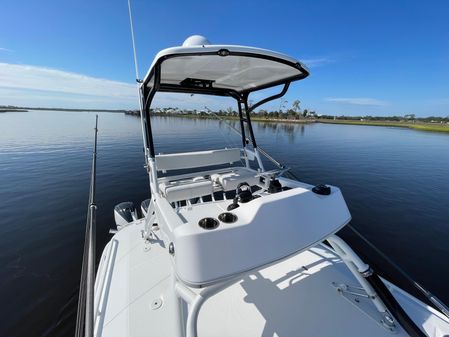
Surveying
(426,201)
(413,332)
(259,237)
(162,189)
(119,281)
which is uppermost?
(259,237)

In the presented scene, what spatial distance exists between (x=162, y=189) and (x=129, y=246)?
1350mm

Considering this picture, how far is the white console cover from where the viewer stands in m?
1.37

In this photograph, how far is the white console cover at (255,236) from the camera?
1374 mm

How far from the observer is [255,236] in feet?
5.01

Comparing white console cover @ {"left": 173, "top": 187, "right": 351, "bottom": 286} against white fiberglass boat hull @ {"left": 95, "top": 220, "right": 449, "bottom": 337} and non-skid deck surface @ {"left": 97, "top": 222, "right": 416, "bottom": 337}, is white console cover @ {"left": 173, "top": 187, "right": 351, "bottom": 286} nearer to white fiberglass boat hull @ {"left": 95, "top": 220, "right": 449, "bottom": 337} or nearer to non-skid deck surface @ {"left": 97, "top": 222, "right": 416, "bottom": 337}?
white fiberglass boat hull @ {"left": 95, "top": 220, "right": 449, "bottom": 337}

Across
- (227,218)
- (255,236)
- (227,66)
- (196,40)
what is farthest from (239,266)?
(227,66)

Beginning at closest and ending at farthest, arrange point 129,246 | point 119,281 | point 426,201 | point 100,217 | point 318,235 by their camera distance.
A: 1. point 318,235
2. point 119,281
3. point 129,246
4. point 100,217
5. point 426,201

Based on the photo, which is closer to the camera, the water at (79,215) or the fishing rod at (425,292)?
the fishing rod at (425,292)

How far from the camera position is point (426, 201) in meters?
9.05

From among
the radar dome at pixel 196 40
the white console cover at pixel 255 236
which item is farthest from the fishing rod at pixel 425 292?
the radar dome at pixel 196 40

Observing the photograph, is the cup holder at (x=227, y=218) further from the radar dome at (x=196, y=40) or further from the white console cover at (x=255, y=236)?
the radar dome at (x=196, y=40)

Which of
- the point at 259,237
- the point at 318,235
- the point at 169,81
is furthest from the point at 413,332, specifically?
the point at 169,81

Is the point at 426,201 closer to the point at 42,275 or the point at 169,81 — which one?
the point at 169,81

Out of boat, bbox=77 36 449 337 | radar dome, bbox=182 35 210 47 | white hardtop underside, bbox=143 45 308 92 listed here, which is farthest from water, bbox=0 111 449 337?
radar dome, bbox=182 35 210 47
